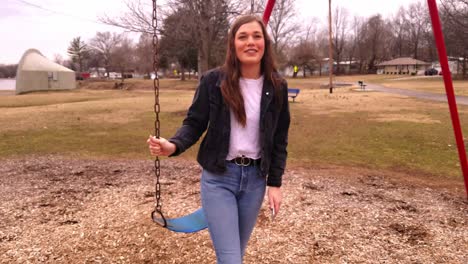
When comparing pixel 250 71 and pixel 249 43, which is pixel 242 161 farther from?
pixel 249 43

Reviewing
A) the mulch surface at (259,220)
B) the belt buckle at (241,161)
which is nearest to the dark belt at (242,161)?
the belt buckle at (241,161)

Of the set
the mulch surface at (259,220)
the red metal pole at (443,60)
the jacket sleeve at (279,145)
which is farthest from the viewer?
the mulch surface at (259,220)

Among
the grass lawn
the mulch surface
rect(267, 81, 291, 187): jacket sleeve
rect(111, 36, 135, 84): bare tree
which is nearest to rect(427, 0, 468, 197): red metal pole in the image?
the mulch surface

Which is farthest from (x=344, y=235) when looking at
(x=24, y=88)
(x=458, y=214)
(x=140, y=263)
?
(x=24, y=88)

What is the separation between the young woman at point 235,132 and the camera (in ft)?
6.59

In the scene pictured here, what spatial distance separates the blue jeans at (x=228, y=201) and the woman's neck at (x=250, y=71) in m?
0.50

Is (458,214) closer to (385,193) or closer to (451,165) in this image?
(385,193)

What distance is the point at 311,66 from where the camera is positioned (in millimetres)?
64062

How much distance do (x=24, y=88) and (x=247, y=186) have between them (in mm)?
36838

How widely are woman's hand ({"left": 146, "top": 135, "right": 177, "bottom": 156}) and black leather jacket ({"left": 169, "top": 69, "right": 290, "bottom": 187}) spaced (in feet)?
0.12

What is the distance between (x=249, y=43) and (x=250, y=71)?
0.15 meters

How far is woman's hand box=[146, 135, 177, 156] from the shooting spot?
1.96 m

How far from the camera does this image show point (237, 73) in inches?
80.9

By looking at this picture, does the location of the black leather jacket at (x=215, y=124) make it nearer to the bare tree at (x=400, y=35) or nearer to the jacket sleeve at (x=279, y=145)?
the jacket sleeve at (x=279, y=145)
